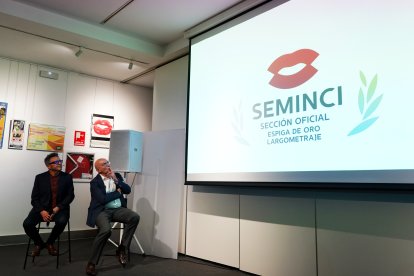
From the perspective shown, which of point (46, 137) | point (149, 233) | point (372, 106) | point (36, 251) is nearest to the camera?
point (372, 106)

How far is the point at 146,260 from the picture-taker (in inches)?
154

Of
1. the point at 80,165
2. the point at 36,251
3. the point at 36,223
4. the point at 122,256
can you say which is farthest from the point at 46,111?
the point at 122,256

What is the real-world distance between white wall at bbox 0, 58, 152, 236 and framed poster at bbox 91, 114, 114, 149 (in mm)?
81

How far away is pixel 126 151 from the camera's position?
4359 mm

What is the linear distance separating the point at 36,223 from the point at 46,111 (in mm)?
2138

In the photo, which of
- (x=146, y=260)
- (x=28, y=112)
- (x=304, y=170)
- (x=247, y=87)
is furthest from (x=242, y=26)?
(x=28, y=112)

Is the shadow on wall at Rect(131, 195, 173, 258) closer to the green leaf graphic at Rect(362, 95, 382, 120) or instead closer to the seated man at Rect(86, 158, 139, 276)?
the seated man at Rect(86, 158, 139, 276)

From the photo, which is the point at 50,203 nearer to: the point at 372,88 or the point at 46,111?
the point at 46,111

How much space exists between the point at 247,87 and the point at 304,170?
109 cm

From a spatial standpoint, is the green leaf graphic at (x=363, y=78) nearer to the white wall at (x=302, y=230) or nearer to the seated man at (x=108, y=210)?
the white wall at (x=302, y=230)

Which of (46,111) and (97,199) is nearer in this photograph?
(97,199)

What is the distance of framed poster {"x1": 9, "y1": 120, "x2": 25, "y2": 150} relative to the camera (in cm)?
487

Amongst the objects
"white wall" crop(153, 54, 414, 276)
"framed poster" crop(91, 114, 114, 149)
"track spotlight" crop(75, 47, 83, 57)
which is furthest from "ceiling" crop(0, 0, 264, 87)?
"white wall" crop(153, 54, 414, 276)

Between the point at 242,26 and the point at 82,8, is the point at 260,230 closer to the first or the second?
the point at 242,26
